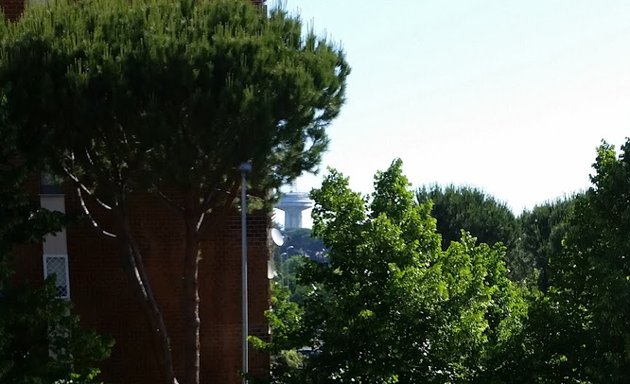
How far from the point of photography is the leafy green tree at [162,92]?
49.8 feet

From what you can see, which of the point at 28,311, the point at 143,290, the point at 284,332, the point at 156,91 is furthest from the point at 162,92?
the point at 284,332

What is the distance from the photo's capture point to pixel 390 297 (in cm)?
1520

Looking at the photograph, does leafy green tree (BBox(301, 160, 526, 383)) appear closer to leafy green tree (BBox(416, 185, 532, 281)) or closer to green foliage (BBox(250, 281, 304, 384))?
green foliage (BBox(250, 281, 304, 384))

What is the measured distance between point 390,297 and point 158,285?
686 cm

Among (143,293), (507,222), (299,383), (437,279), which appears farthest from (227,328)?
(507,222)

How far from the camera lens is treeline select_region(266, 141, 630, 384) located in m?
15.1

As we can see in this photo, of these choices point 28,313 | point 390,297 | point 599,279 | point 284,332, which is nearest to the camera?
point 28,313

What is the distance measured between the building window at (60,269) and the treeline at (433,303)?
5.57 meters

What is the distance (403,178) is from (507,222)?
23348 mm

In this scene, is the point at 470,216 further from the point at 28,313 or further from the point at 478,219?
the point at 28,313

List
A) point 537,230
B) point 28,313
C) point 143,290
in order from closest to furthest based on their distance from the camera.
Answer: point 28,313 < point 143,290 < point 537,230

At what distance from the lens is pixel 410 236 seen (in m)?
15.9

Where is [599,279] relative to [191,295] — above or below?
above

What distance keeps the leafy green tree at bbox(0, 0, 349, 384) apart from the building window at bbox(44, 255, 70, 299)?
394 cm
